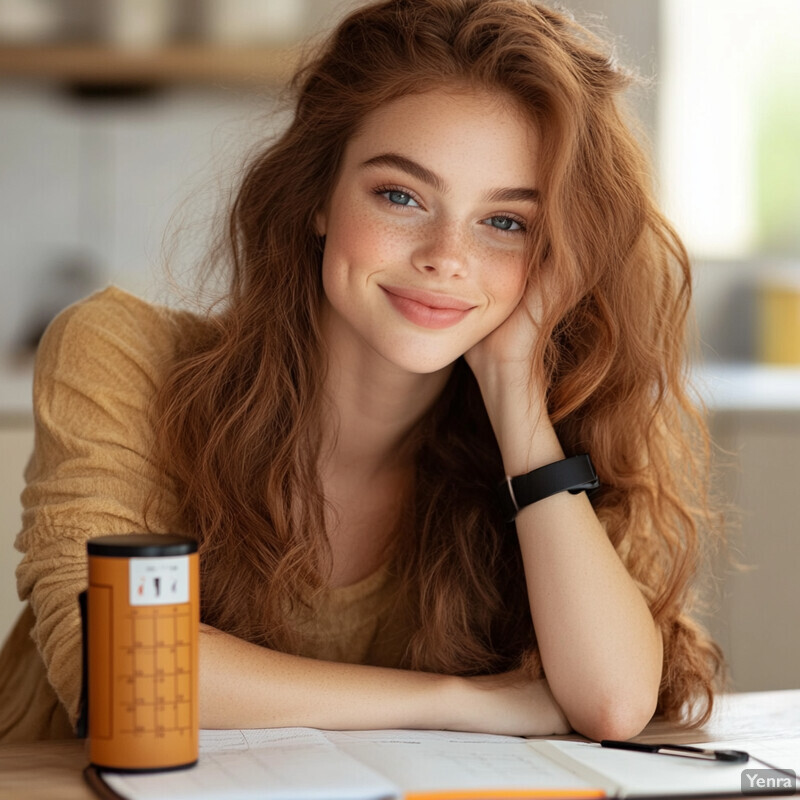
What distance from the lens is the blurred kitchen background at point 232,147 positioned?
11.0 feet

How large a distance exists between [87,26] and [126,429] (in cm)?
247

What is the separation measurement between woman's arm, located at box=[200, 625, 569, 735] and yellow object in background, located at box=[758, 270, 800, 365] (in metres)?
2.83

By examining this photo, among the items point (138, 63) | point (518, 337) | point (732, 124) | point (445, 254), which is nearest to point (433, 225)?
point (445, 254)

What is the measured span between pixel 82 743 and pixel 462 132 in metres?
0.75

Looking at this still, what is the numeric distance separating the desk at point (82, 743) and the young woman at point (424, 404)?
0.12 ft

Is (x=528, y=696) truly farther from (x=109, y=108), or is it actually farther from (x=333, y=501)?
(x=109, y=108)

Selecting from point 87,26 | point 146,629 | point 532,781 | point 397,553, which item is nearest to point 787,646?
point 397,553

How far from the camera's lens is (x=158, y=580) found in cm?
85

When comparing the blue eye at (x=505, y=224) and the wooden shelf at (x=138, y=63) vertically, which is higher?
the wooden shelf at (x=138, y=63)

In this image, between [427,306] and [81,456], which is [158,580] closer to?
[81,456]

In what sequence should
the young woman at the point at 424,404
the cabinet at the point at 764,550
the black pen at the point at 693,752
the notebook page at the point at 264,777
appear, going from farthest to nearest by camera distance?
1. the cabinet at the point at 764,550
2. the young woman at the point at 424,404
3. the black pen at the point at 693,752
4. the notebook page at the point at 264,777

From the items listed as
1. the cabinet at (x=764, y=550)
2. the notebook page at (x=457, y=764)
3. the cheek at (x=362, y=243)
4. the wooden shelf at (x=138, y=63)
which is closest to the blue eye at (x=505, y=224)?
the cheek at (x=362, y=243)

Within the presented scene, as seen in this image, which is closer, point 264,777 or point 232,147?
point 264,777

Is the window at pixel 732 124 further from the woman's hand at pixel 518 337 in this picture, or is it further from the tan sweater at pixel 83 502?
the tan sweater at pixel 83 502
